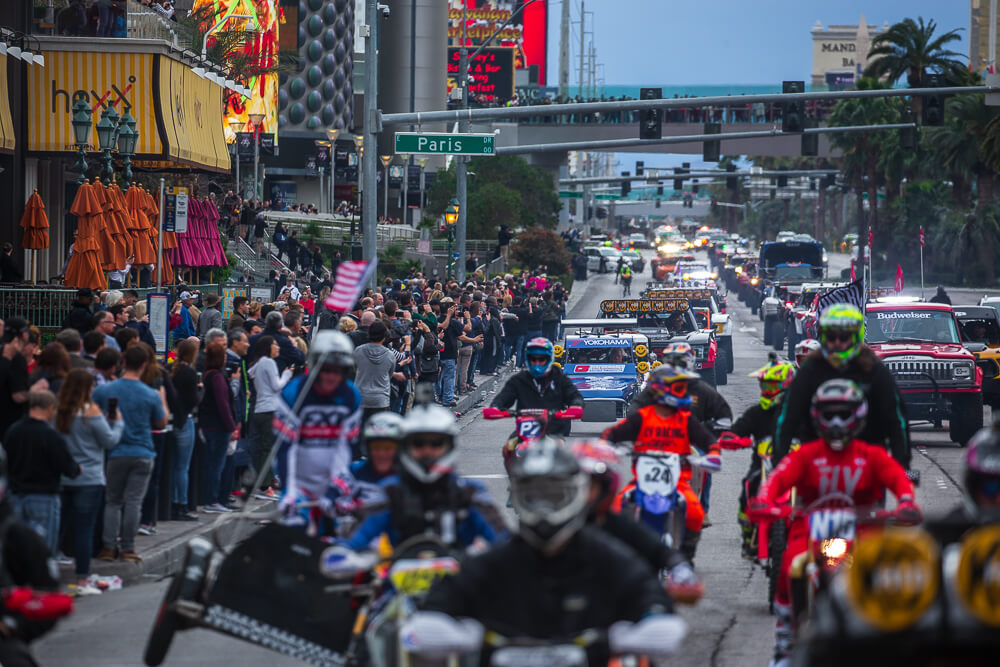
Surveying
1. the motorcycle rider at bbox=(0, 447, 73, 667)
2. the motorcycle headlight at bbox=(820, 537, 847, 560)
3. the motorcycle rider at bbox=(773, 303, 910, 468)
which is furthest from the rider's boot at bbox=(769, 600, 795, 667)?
the motorcycle rider at bbox=(0, 447, 73, 667)

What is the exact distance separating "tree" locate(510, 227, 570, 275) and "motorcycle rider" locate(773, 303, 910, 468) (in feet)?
179

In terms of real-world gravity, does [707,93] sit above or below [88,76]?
above

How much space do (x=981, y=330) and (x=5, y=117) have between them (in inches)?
666

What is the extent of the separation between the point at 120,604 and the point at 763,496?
5079mm

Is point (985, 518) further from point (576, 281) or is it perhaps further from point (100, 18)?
point (576, 281)

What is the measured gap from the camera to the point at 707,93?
73750mm

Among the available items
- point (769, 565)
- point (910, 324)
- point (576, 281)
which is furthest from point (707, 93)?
point (769, 565)

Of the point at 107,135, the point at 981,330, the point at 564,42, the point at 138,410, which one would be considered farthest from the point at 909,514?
the point at 564,42

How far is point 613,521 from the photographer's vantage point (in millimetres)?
7391

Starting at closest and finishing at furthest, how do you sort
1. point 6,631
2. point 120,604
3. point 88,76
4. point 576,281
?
point 6,631
point 120,604
point 88,76
point 576,281

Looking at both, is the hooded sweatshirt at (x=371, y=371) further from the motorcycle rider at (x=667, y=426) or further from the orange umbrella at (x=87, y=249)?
the orange umbrella at (x=87, y=249)

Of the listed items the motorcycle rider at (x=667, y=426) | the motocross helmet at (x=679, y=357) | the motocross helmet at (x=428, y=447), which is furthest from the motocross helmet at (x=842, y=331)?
the motocross helmet at (x=428, y=447)

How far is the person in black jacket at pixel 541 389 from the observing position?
47.2ft

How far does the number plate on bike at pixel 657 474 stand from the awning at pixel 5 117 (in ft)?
57.3
